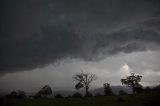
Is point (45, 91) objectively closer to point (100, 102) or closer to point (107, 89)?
point (107, 89)

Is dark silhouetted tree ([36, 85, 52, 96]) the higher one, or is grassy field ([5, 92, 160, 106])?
dark silhouetted tree ([36, 85, 52, 96])

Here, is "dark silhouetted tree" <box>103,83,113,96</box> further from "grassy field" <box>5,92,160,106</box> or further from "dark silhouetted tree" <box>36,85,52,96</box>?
"grassy field" <box>5,92,160,106</box>

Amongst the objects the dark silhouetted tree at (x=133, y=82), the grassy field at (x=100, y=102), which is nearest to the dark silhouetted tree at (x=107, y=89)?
the dark silhouetted tree at (x=133, y=82)

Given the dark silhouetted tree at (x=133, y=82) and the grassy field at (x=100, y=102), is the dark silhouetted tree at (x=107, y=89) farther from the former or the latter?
the grassy field at (x=100, y=102)

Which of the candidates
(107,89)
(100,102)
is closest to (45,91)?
(107,89)

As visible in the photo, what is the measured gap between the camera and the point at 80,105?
4775 centimetres

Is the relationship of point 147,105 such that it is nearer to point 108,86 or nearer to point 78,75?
point 78,75

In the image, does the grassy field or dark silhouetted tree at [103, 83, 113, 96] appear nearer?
the grassy field

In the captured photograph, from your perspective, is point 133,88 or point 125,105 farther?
point 133,88

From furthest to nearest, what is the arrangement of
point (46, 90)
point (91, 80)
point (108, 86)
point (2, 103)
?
point (46, 90) < point (108, 86) < point (91, 80) < point (2, 103)

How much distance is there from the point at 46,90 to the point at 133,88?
2581 inches

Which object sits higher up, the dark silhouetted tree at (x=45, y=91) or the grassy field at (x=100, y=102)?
the dark silhouetted tree at (x=45, y=91)

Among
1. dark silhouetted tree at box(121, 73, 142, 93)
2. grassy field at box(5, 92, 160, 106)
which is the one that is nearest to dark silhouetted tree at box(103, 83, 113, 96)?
dark silhouetted tree at box(121, 73, 142, 93)

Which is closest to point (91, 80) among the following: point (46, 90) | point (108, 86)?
point (108, 86)
